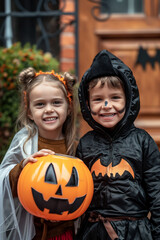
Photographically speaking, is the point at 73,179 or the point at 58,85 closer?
the point at 73,179

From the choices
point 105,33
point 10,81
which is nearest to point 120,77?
point 10,81

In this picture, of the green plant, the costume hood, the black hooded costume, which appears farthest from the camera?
the green plant

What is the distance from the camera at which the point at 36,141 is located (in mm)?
2209

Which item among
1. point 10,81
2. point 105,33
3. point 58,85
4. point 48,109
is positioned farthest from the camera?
point 105,33

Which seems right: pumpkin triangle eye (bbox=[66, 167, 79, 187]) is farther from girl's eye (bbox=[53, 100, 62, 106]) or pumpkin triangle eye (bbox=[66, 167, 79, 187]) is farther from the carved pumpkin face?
girl's eye (bbox=[53, 100, 62, 106])

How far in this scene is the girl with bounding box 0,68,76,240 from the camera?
6.72ft

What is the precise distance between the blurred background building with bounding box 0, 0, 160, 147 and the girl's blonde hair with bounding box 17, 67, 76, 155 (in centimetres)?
163

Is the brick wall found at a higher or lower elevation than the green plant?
higher

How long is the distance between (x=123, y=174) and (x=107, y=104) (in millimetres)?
460

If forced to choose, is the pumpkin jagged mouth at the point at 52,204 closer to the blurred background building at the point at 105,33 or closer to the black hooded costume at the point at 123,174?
the black hooded costume at the point at 123,174

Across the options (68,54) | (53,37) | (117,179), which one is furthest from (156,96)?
(117,179)

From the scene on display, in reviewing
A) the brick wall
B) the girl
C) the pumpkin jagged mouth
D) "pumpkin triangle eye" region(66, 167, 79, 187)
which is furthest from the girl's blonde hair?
the brick wall

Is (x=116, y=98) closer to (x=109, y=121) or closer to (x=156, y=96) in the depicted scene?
(x=109, y=121)

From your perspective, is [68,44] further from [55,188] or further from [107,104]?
[55,188]
